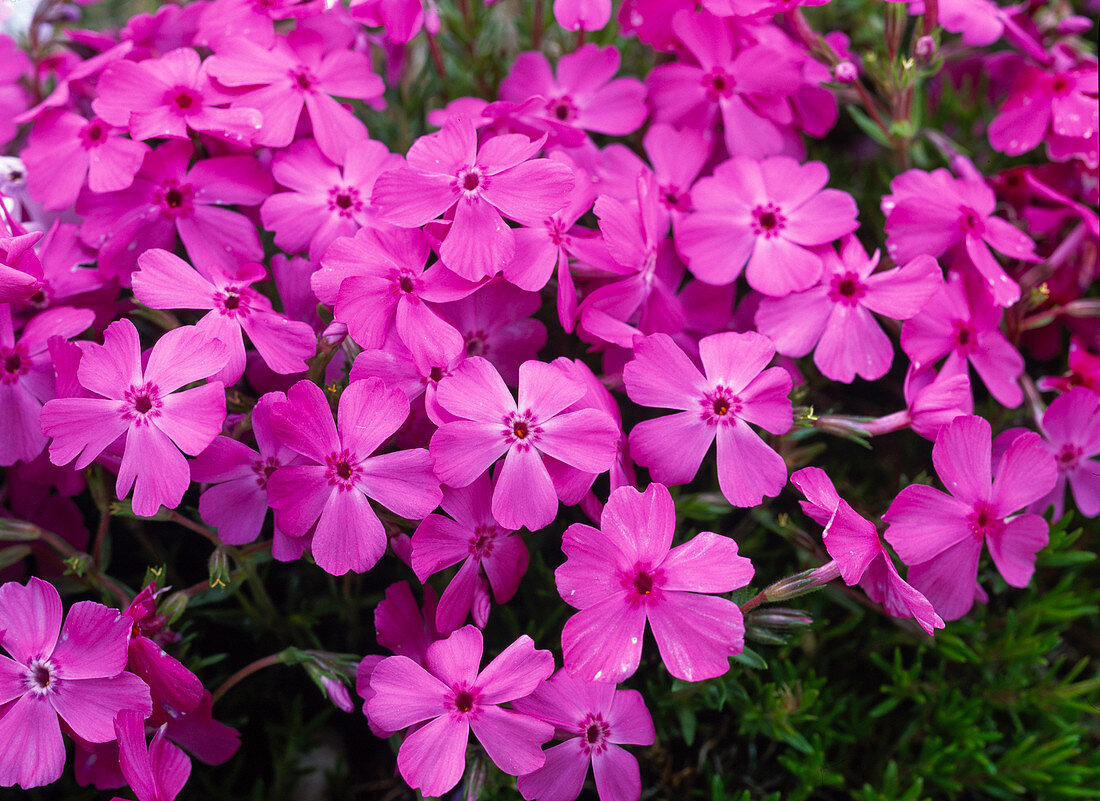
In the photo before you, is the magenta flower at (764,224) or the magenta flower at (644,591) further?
the magenta flower at (764,224)

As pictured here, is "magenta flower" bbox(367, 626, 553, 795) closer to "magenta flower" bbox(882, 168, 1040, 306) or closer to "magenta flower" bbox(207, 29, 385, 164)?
"magenta flower" bbox(207, 29, 385, 164)

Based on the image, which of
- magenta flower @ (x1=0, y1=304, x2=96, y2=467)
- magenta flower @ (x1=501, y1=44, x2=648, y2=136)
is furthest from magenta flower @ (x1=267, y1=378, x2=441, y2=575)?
magenta flower @ (x1=501, y1=44, x2=648, y2=136)

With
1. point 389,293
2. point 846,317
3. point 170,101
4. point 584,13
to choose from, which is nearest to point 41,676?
point 389,293

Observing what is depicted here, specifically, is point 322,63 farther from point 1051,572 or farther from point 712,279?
point 1051,572

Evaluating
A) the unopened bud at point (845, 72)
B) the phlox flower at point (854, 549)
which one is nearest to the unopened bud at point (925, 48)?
the unopened bud at point (845, 72)

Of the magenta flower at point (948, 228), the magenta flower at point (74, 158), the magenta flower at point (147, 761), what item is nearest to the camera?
the magenta flower at point (147, 761)

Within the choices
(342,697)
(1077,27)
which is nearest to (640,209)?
(342,697)

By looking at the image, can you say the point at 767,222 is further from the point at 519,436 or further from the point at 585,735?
the point at 585,735

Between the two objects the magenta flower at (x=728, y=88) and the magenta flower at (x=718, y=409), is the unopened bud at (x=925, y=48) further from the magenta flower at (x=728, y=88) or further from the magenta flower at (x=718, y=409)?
the magenta flower at (x=718, y=409)
